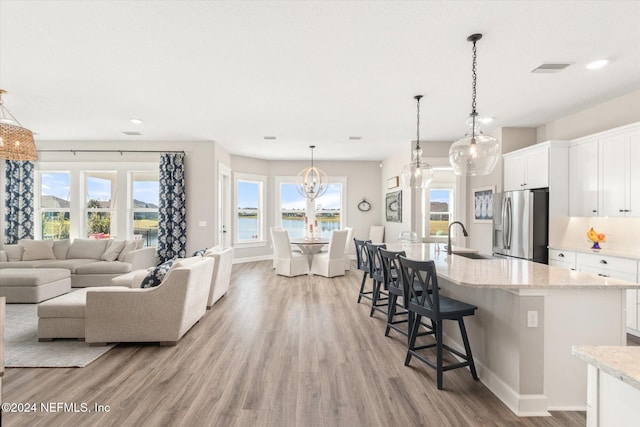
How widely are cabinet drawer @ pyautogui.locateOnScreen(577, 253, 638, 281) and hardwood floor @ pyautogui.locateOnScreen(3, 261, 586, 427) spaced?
216 centimetres

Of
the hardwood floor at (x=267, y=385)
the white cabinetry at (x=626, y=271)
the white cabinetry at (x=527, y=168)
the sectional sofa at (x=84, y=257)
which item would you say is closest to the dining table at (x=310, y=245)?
the hardwood floor at (x=267, y=385)

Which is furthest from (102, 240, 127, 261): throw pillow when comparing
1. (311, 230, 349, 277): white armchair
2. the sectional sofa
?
(311, 230, 349, 277): white armchair

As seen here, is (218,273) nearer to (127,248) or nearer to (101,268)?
(101,268)

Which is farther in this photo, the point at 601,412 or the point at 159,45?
the point at 159,45

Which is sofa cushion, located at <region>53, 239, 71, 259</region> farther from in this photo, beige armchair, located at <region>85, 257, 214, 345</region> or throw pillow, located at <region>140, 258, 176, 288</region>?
throw pillow, located at <region>140, 258, 176, 288</region>

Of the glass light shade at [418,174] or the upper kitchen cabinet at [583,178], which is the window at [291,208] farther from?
the upper kitchen cabinet at [583,178]

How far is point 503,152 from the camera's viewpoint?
17.8ft

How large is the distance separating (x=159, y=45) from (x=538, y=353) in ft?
12.7

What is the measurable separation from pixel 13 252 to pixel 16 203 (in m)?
1.21

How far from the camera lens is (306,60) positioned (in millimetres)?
3025

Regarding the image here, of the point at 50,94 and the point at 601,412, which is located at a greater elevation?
the point at 50,94

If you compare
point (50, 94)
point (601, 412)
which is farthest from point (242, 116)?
point (601, 412)

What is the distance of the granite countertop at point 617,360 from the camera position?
2.80ft

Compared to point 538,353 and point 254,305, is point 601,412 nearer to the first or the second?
point 538,353
